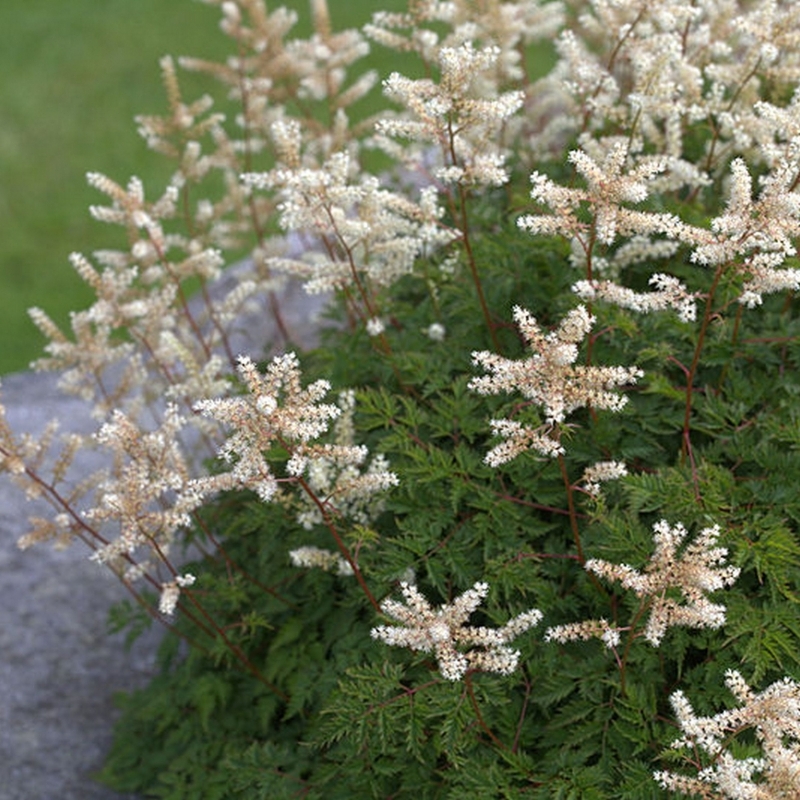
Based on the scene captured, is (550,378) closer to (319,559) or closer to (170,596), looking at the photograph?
(319,559)

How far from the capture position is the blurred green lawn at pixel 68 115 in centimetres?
732

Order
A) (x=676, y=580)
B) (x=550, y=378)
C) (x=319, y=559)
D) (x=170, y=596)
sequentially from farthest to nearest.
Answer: (x=319, y=559) → (x=170, y=596) → (x=550, y=378) → (x=676, y=580)

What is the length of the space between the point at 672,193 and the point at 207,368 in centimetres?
190

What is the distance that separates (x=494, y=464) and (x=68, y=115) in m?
7.30

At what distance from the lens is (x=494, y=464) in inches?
99.0

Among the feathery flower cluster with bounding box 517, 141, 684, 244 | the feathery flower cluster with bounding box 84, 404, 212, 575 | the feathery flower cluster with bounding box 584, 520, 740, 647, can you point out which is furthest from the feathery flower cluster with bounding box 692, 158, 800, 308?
the feathery flower cluster with bounding box 84, 404, 212, 575

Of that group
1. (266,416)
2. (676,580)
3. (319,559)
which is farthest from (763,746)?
(319,559)

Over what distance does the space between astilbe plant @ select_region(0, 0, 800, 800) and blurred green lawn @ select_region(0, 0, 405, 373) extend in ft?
10.4

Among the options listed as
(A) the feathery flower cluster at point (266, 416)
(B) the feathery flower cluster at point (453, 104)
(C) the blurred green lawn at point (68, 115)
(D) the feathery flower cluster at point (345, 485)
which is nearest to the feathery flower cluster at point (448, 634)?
(A) the feathery flower cluster at point (266, 416)

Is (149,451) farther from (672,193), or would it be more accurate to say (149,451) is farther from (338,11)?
(338,11)

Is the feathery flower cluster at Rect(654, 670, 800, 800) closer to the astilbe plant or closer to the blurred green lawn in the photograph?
the astilbe plant

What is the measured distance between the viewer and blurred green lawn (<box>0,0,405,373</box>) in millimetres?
7320

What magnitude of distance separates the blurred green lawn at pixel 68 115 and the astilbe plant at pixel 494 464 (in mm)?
3171

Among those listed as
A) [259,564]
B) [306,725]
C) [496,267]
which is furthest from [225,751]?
[496,267]
